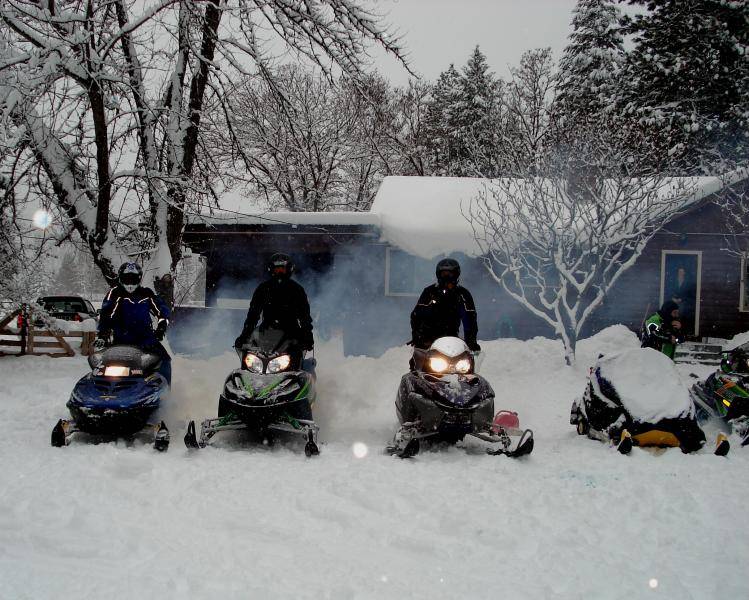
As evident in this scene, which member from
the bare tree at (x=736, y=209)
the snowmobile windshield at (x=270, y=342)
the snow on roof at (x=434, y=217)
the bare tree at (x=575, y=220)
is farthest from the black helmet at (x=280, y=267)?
the bare tree at (x=736, y=209)

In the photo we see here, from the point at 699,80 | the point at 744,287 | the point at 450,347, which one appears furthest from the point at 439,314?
the point at 699,80

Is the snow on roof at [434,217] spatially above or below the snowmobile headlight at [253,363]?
above

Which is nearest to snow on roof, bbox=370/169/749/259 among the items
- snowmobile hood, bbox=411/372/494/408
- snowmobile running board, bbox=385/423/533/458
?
snowmobile hood, bbox=411/372/494/408

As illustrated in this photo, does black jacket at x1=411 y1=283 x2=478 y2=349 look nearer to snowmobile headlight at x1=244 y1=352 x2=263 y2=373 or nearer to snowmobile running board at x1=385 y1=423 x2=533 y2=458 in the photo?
snowmobile running board at x1=385 y1=423 x2=533 y2=458

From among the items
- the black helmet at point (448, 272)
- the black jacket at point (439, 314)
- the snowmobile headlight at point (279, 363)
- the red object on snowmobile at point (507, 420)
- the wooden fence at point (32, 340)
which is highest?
the black helmet at point (448, 272)

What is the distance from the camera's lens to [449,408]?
6.00 meters

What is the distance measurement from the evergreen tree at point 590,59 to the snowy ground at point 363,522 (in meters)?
27.2

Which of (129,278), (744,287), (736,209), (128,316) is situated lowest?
(128,316)

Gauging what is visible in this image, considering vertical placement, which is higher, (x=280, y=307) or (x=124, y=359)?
(x=280, y=307)

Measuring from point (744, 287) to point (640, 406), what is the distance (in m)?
12.9

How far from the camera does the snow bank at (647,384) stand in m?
6.19

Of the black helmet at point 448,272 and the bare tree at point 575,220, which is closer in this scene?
the black helmet at point 448,272

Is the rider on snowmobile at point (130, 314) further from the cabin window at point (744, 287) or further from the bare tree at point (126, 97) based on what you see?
the cabin window at point (744, 287)

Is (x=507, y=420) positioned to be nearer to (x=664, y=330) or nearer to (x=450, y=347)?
(x=450, y=347)
